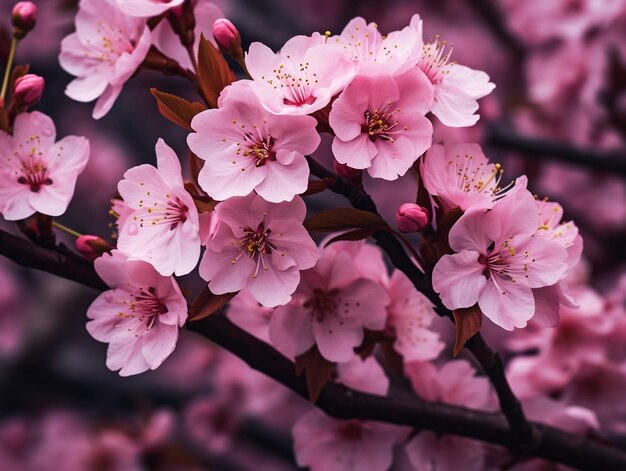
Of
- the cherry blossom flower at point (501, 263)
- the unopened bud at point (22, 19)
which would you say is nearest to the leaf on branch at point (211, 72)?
the cherry blossom flower at point (501, 263)

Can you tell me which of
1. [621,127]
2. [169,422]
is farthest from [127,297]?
[621,127]

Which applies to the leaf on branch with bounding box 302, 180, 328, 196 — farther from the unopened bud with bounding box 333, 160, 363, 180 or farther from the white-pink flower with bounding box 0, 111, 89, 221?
the white-pink flower with bounding box 0, 111, 89, 221

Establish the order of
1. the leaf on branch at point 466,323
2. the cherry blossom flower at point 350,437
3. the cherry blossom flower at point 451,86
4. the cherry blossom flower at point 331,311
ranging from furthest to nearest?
the cherry blossom flower at point 350,437 → the cherry blossom flower at point 331,311 → the cherry blossom flower at point 451,86 → the leaf on branch at point 466,323

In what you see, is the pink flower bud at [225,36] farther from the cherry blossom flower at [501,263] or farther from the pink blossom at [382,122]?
the cherry blossom flower at [501,263]

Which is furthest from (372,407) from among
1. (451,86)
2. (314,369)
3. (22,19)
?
(22,19)

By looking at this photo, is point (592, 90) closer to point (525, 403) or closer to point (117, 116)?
point (525, 403)

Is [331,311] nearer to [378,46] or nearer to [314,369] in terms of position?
[314,369]
